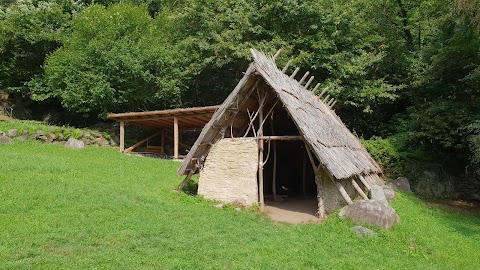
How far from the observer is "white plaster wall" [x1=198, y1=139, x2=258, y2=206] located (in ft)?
34.6

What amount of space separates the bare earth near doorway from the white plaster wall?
836mm

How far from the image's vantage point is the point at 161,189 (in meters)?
11.5

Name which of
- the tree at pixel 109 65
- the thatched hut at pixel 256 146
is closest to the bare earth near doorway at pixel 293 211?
the thatched hut at pixel 256 146

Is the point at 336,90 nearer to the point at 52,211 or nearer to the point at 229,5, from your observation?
the point at 229,5

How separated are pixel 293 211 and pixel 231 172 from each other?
2224 mm

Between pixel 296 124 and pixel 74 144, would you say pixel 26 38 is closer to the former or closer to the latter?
pixel 74 144

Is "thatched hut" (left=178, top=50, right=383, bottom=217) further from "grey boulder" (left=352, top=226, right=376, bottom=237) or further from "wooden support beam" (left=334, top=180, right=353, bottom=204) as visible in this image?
"grey boulder" (left=352, top=226, right=376, bottom=237)

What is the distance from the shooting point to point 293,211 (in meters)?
11.1

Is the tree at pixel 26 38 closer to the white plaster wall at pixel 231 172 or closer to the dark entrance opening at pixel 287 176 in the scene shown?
the dark entrance opening at pixel 287 176

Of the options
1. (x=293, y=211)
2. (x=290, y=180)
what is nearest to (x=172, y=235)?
(x=293, y=211)

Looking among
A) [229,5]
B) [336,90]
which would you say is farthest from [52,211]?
[229,5]

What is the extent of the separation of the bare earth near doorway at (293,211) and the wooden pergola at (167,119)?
5347 mm

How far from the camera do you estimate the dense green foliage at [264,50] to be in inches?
652

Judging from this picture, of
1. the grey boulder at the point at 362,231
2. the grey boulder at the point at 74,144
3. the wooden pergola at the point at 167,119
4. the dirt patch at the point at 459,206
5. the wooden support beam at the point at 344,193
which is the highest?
the wooden pergola at the point at 167,119
